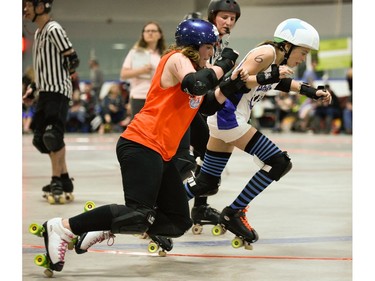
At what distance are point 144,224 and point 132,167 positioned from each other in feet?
0.86

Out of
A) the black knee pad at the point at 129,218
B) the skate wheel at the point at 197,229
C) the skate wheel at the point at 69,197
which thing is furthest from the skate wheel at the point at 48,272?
the skate wheel at the point at 69,197

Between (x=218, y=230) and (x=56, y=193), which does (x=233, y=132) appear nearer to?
(x=218, y=230)

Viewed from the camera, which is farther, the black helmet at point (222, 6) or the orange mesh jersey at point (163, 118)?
the black helmet at point (222, 6)

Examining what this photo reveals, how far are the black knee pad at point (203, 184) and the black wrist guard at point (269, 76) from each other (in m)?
0.90

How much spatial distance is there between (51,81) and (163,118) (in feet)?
9.35

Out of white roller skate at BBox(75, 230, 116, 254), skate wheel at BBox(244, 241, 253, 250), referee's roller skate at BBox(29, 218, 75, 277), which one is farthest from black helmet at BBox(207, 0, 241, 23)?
referee's roller skate at BBox(29, 218, 75, 277)

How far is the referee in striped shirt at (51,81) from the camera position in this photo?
249 inches

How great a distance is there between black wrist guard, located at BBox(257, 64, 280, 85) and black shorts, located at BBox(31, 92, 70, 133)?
101 inches

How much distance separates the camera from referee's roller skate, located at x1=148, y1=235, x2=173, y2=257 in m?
4.25

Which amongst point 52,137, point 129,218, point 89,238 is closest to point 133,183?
point 129,218

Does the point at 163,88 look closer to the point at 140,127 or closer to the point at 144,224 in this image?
the point at 140,127

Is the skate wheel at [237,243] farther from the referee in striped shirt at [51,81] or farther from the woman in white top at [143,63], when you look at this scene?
the woman in white top at [143,63]
